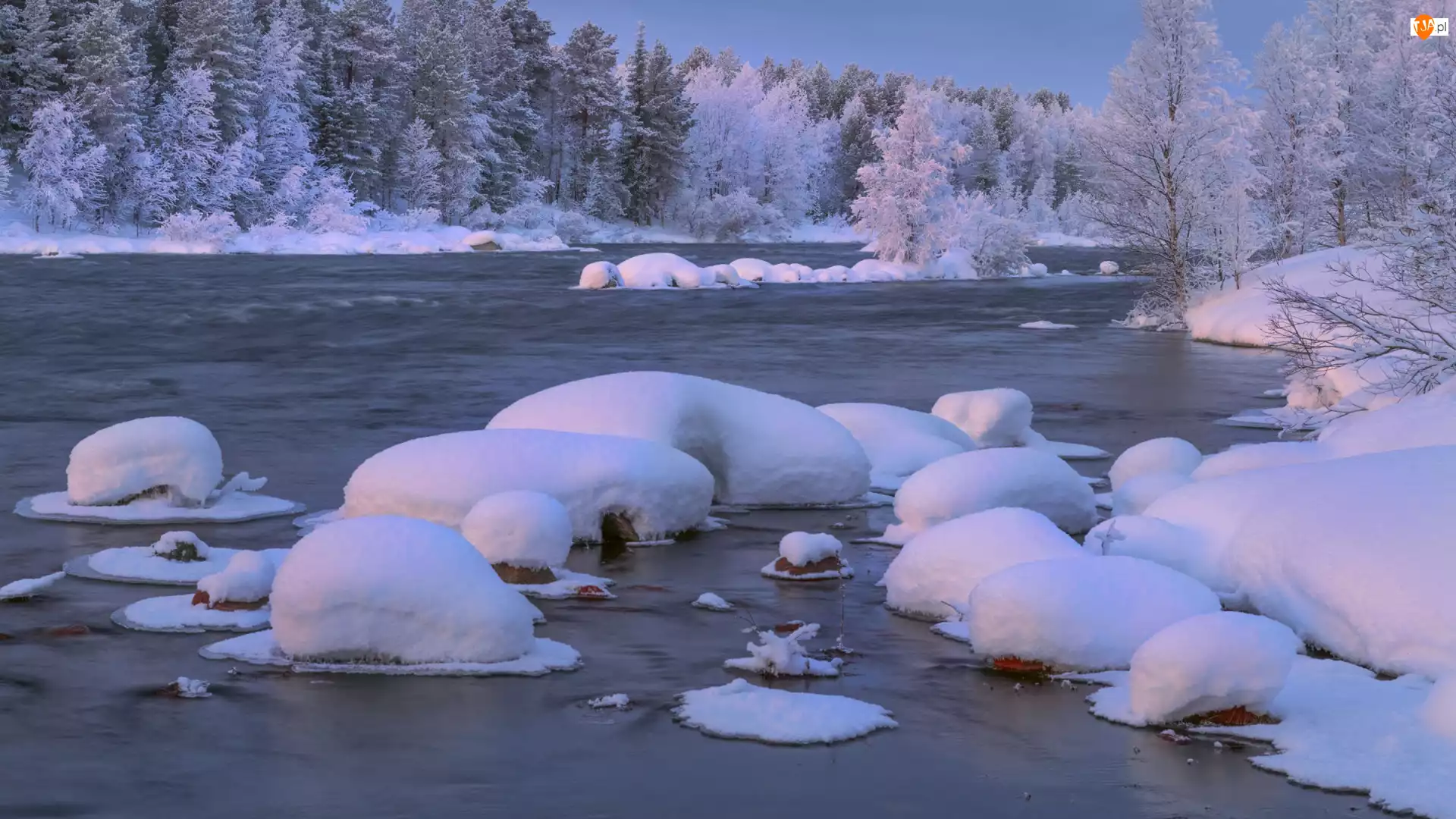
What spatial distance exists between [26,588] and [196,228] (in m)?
65.0

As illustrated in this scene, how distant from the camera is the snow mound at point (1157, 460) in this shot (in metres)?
15.8

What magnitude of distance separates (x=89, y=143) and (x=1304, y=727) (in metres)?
72.8

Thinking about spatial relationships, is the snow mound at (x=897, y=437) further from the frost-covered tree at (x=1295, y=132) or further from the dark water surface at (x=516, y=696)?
the frost-covered tree at (x=1295, y=132)

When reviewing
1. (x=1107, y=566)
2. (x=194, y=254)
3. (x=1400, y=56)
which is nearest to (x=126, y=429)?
(x=1107, y=566)

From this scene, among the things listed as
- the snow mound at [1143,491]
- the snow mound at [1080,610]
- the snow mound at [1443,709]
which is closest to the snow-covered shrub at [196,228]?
the snow mound at [1143,491]

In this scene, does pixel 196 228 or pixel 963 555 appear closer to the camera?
pixel 963 555

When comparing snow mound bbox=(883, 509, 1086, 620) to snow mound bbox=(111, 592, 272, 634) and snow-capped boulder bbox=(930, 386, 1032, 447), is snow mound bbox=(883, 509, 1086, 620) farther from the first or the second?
snow-capped boulder bbox=(930, 386, 1032, 447)

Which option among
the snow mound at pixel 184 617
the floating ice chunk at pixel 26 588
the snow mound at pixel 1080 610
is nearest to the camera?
the snow mound at pixel 1080 610

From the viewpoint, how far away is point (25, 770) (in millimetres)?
8039

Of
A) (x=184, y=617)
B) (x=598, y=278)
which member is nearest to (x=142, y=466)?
(x=184, y=617)

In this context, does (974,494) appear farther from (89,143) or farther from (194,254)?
(89,143)

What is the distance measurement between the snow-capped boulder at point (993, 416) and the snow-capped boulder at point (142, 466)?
8182 mm

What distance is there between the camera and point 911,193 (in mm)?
65062

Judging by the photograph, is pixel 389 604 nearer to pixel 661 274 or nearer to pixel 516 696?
pixel 516 696
